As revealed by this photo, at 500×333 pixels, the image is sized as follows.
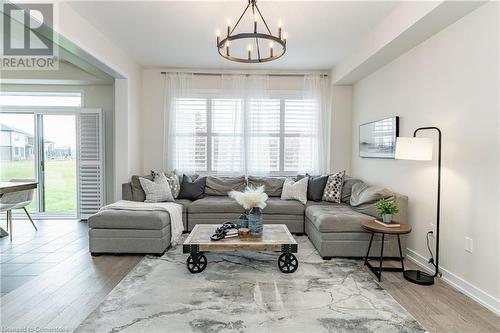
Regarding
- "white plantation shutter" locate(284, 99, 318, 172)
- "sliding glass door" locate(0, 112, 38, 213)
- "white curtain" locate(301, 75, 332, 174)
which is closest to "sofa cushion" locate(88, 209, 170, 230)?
"white plantation shutter" locate(284, 99, 318, 172)

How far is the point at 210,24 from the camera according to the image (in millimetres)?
3596

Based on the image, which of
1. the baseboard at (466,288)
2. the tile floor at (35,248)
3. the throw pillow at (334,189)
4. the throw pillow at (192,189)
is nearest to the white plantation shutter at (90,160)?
the tile floor at (35,248)

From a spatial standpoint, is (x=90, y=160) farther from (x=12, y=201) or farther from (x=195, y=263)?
(x=195, y=263)

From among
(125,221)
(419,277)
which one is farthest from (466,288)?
(125,221)

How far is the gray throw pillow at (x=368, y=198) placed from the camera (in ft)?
12.1

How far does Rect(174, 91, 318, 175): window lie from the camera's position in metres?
5.47

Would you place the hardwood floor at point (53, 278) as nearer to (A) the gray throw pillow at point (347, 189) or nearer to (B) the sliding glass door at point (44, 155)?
(B) the sliding glass door at point (44, 155)

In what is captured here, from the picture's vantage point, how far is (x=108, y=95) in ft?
18.1

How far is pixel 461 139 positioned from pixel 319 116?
2.91 m

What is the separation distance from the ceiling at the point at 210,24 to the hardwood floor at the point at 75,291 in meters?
2.88

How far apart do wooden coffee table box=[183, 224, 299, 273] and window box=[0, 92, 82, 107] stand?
4.14 m

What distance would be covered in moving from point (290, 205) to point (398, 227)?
176 cm

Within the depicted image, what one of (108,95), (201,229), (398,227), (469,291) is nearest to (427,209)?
(398,227)

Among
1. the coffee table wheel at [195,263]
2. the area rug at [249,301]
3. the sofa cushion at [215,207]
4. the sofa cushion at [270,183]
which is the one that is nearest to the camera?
the area rug at [249,301]
